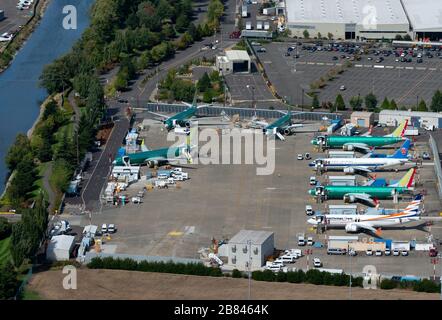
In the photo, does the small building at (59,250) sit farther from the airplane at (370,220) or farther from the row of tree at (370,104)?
the row of tree at (370,104)

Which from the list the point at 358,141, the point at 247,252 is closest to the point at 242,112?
the point at 358,141

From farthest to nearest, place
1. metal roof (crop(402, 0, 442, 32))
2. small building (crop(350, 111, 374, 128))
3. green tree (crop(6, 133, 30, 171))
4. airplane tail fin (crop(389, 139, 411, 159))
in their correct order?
metal roof (crop(402, 0, 442, 32)), small building (crop(350, 111, 374, 128)), green tree (crop(6, 133, 30, 171)), airplane tail fin (crop(389, 139, 411, 159))

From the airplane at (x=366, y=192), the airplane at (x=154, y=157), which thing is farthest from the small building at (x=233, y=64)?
the airplane at (x=366, y=192)

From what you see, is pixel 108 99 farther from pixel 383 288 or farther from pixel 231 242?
pixel 383 288

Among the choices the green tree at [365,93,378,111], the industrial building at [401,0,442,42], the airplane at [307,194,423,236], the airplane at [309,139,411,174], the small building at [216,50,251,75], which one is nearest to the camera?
the airplane at [307,194,423,236]

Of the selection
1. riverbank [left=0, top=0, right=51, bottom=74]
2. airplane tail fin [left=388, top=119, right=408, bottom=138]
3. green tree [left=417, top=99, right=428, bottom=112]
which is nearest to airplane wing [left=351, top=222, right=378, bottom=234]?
airplane tail fin [left=388, top=119, right=408, bottom=138]

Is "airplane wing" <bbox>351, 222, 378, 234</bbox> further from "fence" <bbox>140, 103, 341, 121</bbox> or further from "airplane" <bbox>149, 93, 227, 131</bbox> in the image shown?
"airplane" <bbox>149, 93, 227, 131</bbox>
